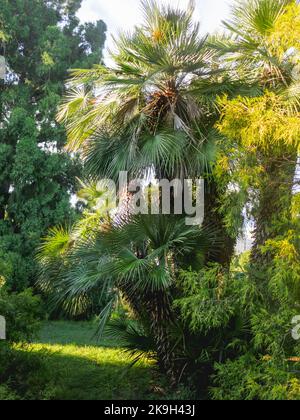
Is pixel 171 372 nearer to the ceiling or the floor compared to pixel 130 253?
nearer to the floor

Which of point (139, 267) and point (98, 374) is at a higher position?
point (139, 267)

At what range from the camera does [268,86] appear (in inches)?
311

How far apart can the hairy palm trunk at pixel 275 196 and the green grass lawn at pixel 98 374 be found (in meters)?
2.66

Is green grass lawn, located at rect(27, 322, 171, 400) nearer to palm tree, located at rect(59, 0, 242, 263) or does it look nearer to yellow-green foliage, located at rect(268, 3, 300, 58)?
palm tree, located at rect(59, 0, 242, 263)

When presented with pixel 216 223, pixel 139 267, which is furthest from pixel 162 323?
pixel 216 223

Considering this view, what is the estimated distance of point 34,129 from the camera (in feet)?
55.7

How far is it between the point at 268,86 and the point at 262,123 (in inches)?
68.6

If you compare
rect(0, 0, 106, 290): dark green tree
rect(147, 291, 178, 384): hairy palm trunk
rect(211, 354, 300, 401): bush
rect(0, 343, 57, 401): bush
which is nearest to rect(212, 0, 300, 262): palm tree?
rect(147, 291, 178, 384): hairy palm trunk

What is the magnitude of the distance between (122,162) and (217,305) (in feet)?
8.13

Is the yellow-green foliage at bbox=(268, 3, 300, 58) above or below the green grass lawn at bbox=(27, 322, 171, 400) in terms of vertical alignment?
above

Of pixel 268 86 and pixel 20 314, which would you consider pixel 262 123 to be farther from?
pixel 20 314

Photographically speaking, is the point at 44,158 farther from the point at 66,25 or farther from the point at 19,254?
the point at 66,25

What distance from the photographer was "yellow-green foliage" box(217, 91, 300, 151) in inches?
249

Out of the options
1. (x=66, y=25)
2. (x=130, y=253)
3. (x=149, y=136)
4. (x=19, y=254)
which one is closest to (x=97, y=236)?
(x=130, y=253)
